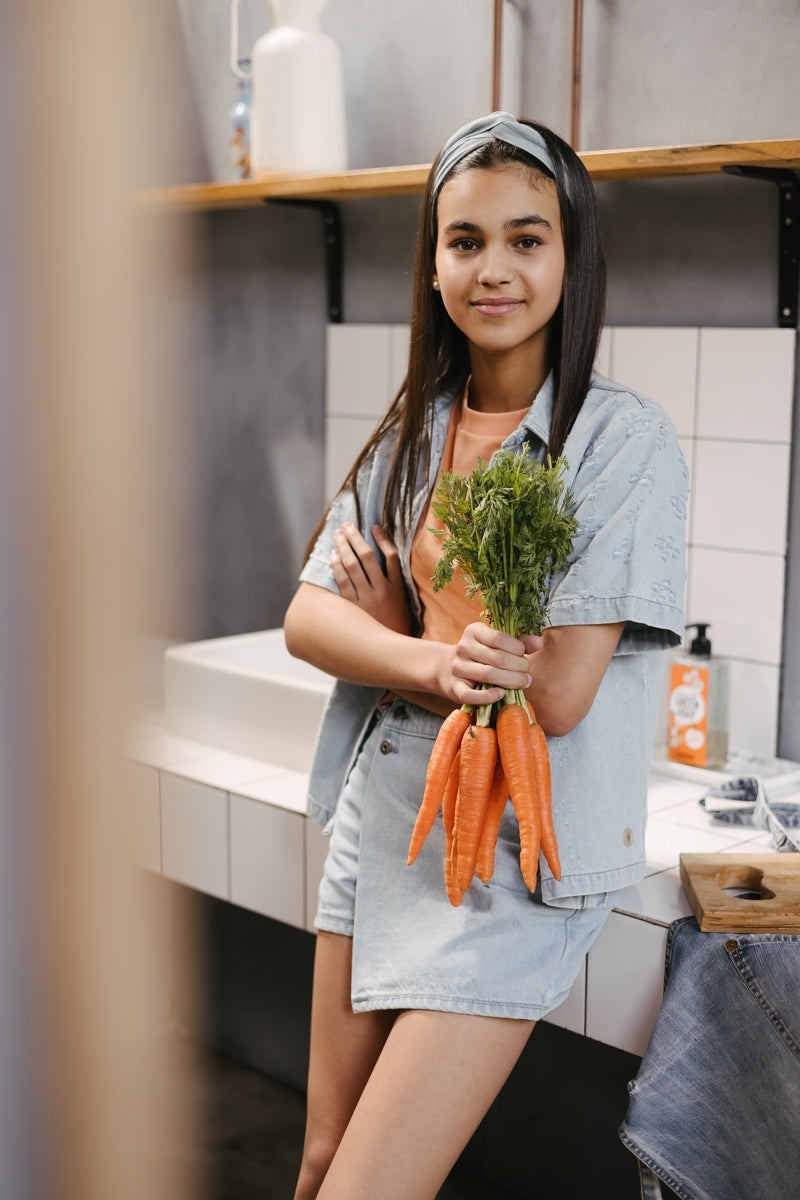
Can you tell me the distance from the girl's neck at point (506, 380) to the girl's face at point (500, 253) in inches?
2.0

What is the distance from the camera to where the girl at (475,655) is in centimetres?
121

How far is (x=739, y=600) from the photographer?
188 cm

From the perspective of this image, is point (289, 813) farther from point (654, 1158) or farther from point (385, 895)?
point (654, 1158)

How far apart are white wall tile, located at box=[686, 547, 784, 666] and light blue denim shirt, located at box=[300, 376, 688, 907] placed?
550 millimetres

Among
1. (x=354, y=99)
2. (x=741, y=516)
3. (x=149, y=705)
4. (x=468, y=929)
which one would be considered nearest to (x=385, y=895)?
(x=468, y=929)

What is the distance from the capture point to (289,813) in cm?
179

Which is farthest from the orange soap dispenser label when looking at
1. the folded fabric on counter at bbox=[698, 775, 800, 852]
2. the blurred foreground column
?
the blurred foreground column

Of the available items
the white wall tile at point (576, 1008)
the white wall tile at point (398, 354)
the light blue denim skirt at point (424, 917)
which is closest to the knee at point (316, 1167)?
the light blue denim skirt at point (424, 917)

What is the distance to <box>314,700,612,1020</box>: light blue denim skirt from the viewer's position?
1.28 meters

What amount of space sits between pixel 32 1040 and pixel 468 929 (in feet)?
3.70

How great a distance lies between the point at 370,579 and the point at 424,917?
378 mm

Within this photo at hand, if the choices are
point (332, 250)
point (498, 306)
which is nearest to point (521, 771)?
point (498, 306)

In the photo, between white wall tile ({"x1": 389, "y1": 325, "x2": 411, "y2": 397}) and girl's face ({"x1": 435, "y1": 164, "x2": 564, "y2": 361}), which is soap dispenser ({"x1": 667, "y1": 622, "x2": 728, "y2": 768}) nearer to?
girl's face ({"x1": 435, "y1": 164, "x2": 564, "y2": 361})

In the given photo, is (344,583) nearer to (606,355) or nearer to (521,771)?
(521,771)
